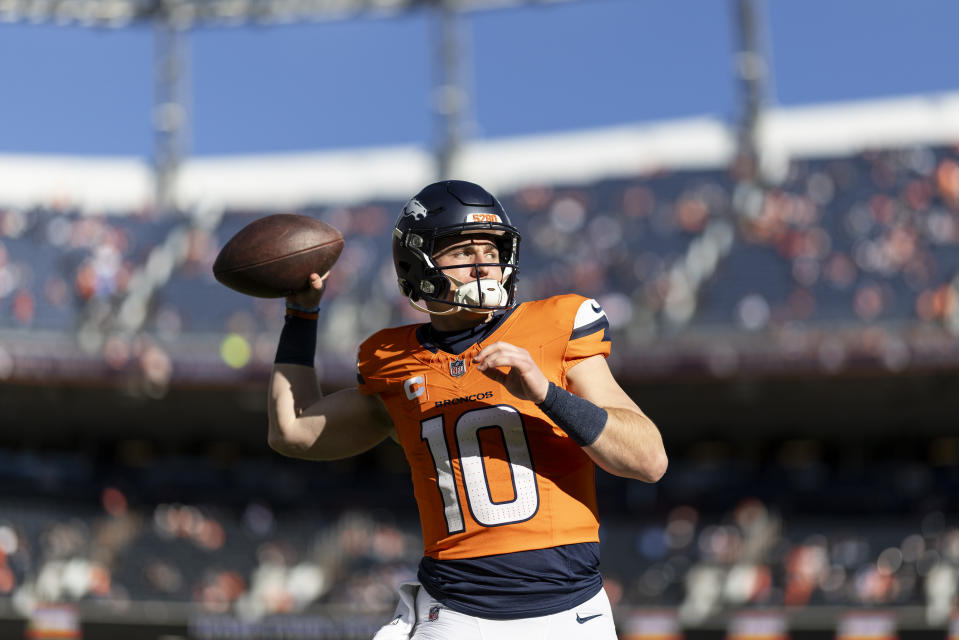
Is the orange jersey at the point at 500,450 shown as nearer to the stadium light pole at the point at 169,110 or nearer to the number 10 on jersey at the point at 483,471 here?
the number 10 on jersey at the point at 483,471

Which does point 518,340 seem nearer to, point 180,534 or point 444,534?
point 444,534

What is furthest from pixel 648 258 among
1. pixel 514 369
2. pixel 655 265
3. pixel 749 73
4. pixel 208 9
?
pixel 514 369

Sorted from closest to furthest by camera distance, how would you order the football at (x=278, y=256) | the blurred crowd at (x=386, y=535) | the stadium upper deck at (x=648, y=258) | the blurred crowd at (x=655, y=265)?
1. the football at (x=278, y=256)
2. the blurred crowd at (x=386, y=535)
3. the stadium upper deck at (x=648, y=258)
4. the blurred crowd at (x=655, y=265)

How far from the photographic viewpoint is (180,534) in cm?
1634

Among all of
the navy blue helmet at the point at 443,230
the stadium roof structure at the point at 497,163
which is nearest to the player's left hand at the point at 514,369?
the navy blue helmet at the point at 443,230

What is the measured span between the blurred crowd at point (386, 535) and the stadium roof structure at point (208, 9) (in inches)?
404

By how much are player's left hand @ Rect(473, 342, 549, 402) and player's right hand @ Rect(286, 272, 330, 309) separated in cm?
109

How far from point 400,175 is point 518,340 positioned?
20556mm

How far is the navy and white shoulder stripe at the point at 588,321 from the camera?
2.79 m

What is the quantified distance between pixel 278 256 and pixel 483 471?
112 cm

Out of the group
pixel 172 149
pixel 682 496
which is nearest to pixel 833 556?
pixel 682 496

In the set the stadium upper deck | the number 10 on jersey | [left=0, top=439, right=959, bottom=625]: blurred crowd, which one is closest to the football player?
the number 10 on jersey

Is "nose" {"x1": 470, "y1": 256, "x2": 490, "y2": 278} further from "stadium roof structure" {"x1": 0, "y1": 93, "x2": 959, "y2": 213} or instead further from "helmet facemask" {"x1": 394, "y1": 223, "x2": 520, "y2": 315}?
"stadium roof structure" {"x1": 0, "y1": 93, "x2": 959, "y2": 213}

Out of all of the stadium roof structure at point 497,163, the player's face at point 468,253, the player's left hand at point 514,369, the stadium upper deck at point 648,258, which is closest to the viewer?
the player's left hand at point 514,369
